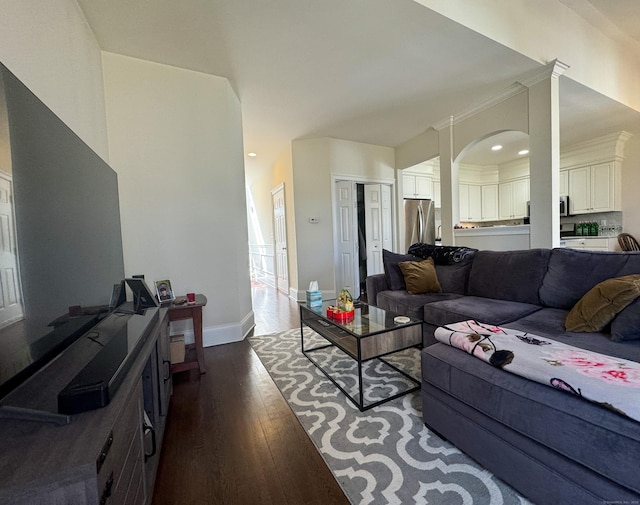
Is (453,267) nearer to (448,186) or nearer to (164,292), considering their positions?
(448,186)

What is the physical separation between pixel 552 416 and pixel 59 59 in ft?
9.42

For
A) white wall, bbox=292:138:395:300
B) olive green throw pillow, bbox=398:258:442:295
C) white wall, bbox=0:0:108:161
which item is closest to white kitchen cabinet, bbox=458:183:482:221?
white wall, bbox=292:138:395:300

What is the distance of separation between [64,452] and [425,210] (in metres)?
5.50

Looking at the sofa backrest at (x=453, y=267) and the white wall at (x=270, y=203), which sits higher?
the white wall at (x=270, y=203)

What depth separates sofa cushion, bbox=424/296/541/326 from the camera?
1948 millimetres

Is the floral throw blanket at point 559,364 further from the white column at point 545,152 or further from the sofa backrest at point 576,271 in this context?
the white column at point 545,152

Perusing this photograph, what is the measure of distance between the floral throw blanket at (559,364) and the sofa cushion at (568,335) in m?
0.26

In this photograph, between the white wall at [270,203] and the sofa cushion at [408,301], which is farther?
the white wall at [270,203]

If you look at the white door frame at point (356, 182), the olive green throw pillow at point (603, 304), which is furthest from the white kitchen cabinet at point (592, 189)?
the olive green throw pillow at point (603, 304)

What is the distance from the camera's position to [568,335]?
1.53 metres

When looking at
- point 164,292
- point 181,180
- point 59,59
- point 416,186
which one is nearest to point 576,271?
point 164,292

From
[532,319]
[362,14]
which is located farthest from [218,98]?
[532,319]

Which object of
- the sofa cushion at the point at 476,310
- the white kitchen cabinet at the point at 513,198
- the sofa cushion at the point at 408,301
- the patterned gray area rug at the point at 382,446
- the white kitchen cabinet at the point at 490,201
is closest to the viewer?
the patterned gray area rug at the point at 382,446

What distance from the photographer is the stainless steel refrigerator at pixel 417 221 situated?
510 cm
